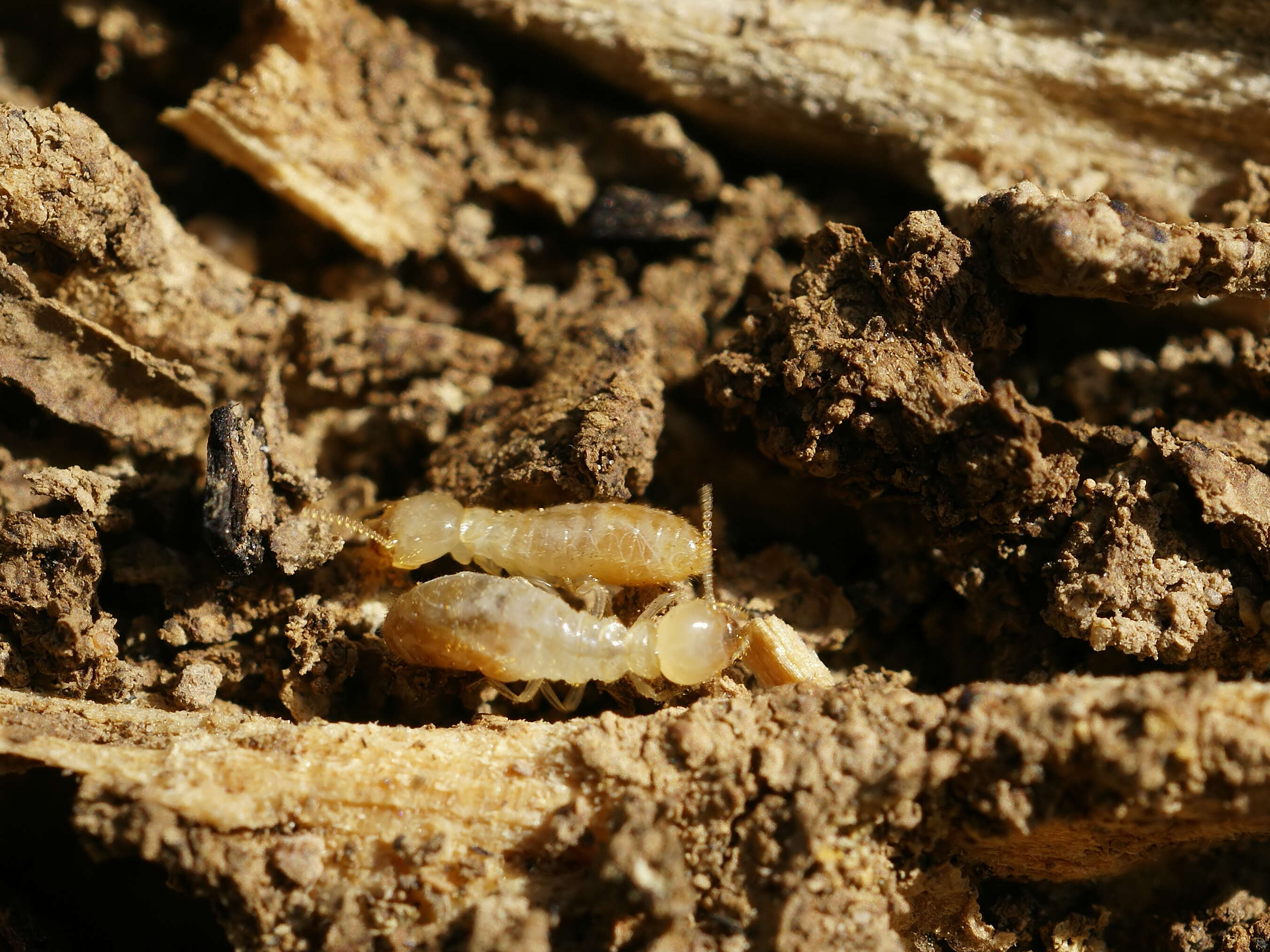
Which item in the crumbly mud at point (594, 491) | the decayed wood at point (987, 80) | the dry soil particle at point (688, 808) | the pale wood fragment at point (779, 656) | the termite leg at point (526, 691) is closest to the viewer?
the dry soil particle at point (688, 808)

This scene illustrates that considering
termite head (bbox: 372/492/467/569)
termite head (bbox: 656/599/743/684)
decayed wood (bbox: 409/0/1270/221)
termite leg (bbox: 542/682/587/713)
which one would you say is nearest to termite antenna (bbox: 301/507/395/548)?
termite head (bbox: 372/492/467/569)

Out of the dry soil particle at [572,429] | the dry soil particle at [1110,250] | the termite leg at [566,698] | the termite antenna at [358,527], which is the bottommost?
the termite leg at [566,698]

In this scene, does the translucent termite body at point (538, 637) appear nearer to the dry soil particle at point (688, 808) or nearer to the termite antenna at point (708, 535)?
the termite antenna at point (708, 535)

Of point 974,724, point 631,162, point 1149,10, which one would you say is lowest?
point 974,724

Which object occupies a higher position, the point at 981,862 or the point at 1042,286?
the point at 1042,286

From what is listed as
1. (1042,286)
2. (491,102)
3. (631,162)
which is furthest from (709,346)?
(491,102)

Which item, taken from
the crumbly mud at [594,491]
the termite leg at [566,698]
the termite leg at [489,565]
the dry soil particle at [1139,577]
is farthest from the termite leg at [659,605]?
the dry soil particle at [1139,577]

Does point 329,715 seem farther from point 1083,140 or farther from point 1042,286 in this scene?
point 1083,140
